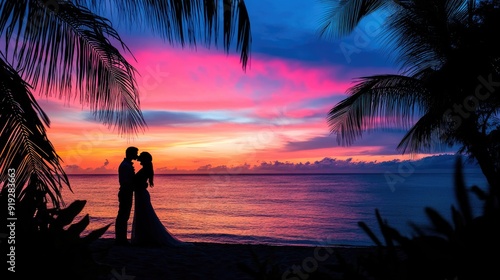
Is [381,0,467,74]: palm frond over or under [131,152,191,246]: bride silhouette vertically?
over

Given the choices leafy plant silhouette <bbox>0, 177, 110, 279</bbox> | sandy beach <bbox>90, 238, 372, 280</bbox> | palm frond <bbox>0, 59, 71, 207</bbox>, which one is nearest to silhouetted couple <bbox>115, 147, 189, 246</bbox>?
sandy beach <bbox>90, 238, 372, 280</bbox>

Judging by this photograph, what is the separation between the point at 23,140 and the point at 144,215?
5.80 metres

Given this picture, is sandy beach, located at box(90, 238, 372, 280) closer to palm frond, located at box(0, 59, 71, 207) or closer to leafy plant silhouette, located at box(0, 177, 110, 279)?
palm frond, located at box(0, 59, 71, 207)

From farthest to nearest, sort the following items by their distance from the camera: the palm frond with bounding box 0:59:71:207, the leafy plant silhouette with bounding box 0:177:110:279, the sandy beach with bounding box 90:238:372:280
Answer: the sandy beach with bounding box 90:238:372:280
the palm frond with bounding box 0:59:71:207
the leafy plant silhouette with bounding box 0:177:110:279

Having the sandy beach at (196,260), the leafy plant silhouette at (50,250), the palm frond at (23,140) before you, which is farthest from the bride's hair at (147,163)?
the leafy plant silhouette at (50,250)

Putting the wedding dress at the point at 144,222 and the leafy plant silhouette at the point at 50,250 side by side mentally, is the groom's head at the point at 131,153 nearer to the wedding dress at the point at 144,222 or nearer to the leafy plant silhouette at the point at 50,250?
the wedding dress at the point at 144,222

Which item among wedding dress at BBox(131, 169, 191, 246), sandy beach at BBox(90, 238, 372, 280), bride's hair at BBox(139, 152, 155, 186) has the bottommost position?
sandy beach at BBox(90, 238, 372, 280)

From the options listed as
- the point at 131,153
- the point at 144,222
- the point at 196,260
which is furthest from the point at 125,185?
the point at 196,260

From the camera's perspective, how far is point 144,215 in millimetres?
9508

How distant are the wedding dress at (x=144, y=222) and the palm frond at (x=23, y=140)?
18.0 feet

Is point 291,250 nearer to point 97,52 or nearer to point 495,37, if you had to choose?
point 495,37

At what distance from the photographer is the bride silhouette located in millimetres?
9469

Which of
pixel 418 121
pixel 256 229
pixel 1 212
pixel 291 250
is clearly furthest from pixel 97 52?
pixel 256 229

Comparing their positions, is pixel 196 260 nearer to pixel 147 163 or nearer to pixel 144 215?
pixel 144 215
